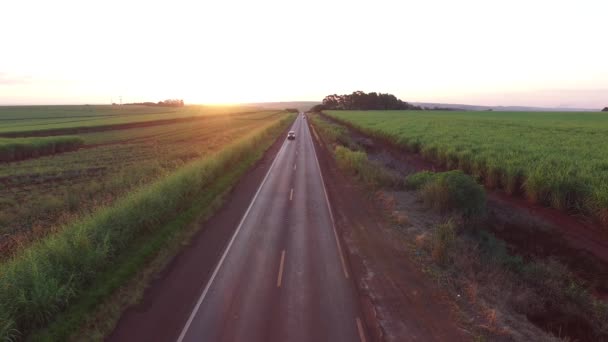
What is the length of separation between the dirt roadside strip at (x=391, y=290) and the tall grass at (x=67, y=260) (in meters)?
8.12

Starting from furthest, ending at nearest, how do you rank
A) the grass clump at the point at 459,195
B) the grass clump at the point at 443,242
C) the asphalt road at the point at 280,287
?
the grass clump at the point at 459,195
the grass clump at the point at 443,242
the asphalt road at the point at 280,287

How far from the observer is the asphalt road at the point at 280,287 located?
8.78 metres

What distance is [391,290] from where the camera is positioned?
35.1 ft

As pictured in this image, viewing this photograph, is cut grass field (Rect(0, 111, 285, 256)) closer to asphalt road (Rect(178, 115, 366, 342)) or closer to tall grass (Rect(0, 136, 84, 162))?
tall grass (Rect(0, 136, 84, 162))

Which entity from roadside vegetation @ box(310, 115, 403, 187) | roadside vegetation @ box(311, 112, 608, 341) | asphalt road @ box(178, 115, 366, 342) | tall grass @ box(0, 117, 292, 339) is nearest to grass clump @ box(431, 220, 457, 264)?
roadside vegetation @ box(311, 112, 608, 341)

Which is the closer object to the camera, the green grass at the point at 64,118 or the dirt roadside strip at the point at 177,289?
the dirt roadside strip at the point at 177,289

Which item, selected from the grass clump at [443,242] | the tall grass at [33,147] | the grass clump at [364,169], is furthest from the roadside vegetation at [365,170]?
the tall grass at [33,147]

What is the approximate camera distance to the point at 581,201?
16.1 metres

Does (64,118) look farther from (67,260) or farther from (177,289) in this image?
(177,289)

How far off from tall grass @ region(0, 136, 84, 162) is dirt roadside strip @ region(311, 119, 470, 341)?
3913 centimetres

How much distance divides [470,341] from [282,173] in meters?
21.5

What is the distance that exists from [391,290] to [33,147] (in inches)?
1818

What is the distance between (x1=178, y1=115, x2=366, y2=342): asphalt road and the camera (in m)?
8.78

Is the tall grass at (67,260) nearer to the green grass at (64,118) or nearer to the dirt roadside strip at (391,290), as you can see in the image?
the dirt roadside strip at (391,290)
